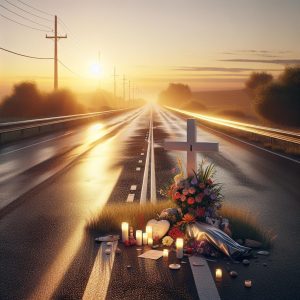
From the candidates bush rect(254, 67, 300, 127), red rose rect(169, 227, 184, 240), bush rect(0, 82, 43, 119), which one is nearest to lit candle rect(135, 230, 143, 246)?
red rose rect(169, 227, 184, 240)

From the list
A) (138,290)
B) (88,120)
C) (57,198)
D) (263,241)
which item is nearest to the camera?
(138,290)

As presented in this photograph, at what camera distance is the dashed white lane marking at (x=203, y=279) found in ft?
17.1

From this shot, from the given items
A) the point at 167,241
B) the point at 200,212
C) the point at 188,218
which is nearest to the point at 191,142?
the point at 200,212

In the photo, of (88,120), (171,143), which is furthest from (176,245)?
(88,120)

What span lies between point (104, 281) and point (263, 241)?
260 cm

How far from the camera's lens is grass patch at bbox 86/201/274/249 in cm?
748

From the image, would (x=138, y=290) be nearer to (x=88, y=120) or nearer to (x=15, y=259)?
(x=15, y=259)

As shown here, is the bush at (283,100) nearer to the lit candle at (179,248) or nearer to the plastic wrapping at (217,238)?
the plastic wrapping at (217,238)

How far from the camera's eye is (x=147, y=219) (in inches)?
328

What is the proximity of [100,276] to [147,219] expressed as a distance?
259cm

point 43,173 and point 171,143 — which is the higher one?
point 171,143

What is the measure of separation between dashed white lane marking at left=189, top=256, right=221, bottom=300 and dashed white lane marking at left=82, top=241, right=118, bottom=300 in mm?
976

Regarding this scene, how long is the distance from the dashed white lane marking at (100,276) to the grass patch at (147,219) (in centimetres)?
104

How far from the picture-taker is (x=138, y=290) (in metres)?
5.35
